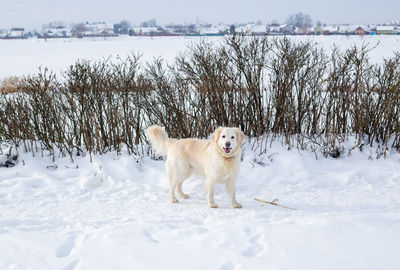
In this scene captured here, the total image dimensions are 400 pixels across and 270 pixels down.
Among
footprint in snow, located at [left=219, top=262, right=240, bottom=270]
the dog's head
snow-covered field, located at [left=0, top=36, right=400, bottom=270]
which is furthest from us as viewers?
the dog's head

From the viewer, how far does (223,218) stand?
430 centimetres

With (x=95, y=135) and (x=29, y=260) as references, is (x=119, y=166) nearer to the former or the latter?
(x=95, y=135)

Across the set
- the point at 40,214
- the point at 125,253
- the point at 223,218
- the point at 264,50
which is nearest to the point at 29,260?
the point at 125,253

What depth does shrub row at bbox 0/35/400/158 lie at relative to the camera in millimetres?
6285

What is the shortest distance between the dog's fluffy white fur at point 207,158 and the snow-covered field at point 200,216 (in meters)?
0.31

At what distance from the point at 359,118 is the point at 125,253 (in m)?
4.92

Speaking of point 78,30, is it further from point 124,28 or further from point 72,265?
point 72,265

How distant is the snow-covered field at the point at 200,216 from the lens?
3211mm

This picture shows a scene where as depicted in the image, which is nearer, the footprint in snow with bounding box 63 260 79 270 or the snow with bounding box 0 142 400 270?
the footprint in snow with bounding box 63 260 79 270

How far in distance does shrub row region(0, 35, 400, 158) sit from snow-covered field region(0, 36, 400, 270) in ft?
1.40

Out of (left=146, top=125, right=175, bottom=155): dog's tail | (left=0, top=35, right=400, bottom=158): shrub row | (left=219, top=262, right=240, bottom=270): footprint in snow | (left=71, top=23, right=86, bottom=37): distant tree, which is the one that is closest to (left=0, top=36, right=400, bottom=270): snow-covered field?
(left=219, top=262, right=240, bottom=270): footprint in snow

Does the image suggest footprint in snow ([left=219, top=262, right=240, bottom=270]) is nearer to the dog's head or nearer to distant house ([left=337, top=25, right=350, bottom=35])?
the dog's head

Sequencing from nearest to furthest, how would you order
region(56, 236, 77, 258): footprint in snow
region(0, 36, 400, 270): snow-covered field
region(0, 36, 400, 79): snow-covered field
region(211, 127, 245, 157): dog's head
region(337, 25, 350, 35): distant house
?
1. region(0, 36, 400, 270): snow-covered field
2. region(56, 236, 77, 258): footprint in snow
3. region(211, 127, 245, 157): dog's head
4. region(0, 36, 400, 79): snow-covered field
5. region(337, 25, 350, 35): distant house

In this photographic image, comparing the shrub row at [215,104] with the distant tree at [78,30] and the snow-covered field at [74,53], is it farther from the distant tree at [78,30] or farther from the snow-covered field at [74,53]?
the distant tree at [78,30]
